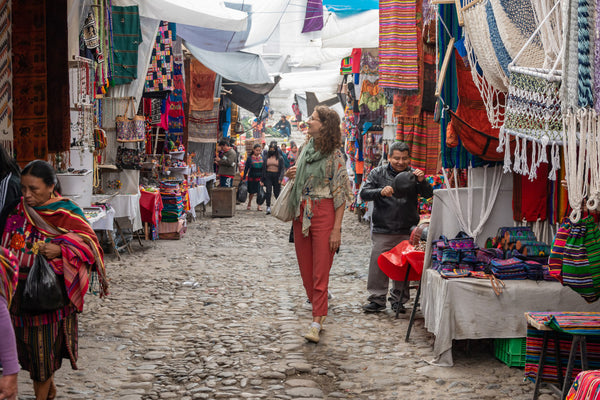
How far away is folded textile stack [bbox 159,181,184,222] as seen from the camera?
40.1 ft

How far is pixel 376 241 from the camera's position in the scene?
6.89 m

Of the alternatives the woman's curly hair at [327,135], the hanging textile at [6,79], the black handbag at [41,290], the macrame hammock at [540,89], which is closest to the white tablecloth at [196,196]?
the woman's curly hair at [327,135]

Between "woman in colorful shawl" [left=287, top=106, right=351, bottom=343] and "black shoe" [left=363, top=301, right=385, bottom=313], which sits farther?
"black shoe" [left=363, top=301, right=385, bottom=313]

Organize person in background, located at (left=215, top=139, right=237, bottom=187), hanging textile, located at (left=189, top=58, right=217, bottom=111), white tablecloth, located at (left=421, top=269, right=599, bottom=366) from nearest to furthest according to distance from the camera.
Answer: white tablecloth, located at (left=421, top=269, right=599, bottom=366) → hanging textile, located at (left=189, top=58, right=217, bottom=111) → person in background, located at (left=215, top=139, right=237, bottom=187)

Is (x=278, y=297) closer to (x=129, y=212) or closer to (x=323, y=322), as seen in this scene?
(x=323, y=322)

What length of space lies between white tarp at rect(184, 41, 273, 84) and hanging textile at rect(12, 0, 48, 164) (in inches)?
325

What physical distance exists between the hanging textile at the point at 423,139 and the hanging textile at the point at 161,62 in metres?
4.41

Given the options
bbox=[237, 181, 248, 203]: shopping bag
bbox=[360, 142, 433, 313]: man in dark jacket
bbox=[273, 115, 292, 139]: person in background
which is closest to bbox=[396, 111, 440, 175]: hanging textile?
bbox=[360, 142, 433, 313]: man in dark jacket

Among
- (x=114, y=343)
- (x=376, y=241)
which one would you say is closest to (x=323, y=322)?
(x=376, y=241)

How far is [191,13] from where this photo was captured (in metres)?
9.67

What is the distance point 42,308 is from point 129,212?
20.9ft

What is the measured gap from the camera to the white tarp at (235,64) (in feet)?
47.4

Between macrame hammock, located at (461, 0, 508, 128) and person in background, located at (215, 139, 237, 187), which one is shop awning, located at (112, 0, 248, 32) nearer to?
macrame hammock, located at (461, 0, 508, 128)

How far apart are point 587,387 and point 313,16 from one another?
1217cm
